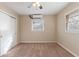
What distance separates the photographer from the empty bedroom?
167cm

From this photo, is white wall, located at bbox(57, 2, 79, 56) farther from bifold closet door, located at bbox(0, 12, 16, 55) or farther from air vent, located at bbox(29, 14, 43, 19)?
bifold closet door, located at bbox(0, 12, 16, 55)

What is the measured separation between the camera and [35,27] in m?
1.71

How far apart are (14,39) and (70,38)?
4.17ft

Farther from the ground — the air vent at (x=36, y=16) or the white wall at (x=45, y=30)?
the air vent at (x=36, y=16)

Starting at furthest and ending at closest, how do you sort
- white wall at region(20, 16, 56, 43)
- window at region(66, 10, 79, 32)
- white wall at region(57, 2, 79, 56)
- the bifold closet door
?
white wall at region(57, 2, 79, 56) < white wall at region(20, 16, 56, 43) < window at region(66, 10, 79, 32) < the bifold closet door

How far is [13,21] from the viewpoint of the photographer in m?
1.84

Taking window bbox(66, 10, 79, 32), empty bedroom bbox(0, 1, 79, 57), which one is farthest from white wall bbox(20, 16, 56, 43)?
window bbox(66, 10, 79, 32)

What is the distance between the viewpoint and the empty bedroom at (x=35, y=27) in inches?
65.6

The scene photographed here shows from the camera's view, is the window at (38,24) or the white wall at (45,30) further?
the white wall at (45,30)

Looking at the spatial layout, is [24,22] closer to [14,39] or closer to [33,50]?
[14,39]

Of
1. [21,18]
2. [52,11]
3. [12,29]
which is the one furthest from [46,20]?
[12,29]

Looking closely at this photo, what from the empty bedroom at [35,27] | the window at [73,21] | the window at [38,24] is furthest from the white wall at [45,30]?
the window at [73,21]

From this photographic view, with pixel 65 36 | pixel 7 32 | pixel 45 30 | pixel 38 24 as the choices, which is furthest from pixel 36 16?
pixel 65 36

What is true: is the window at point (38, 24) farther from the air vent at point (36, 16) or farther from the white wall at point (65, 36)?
the white wall at point (65, 36)
